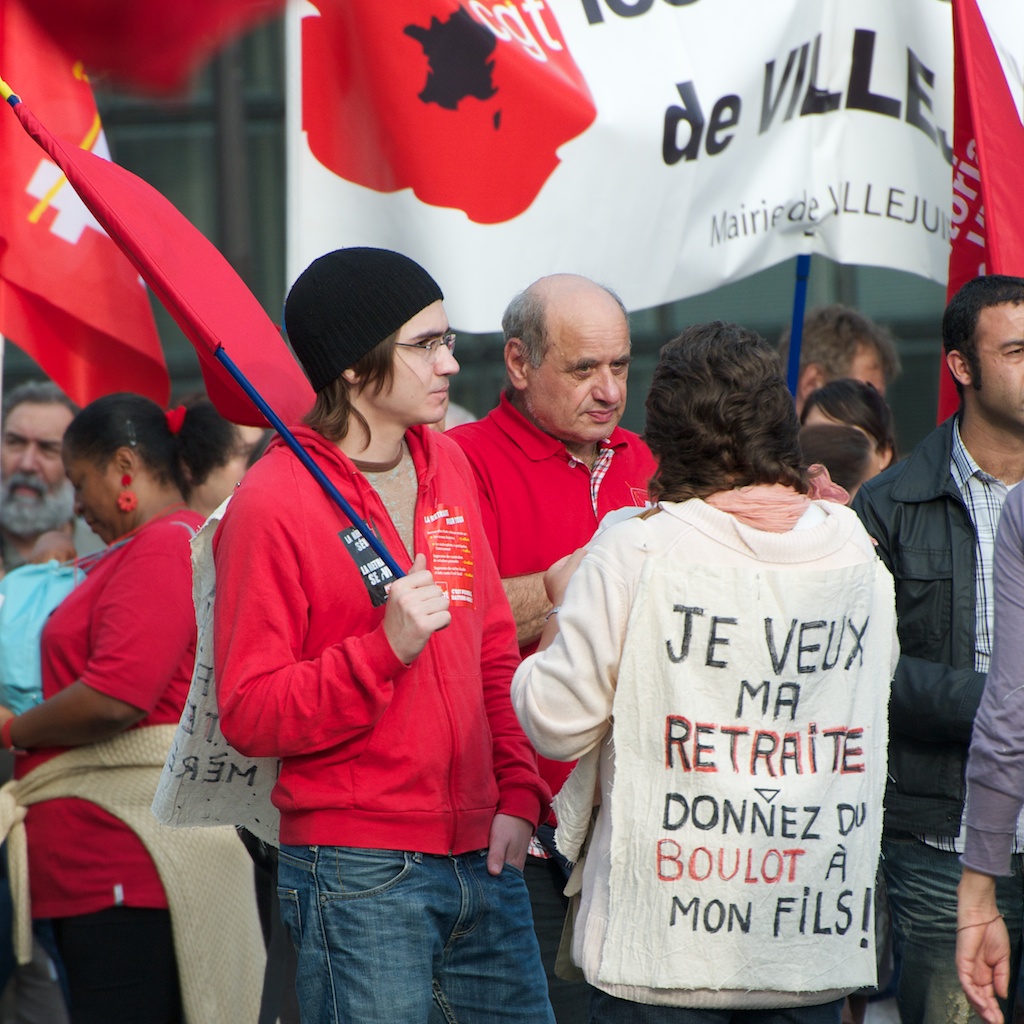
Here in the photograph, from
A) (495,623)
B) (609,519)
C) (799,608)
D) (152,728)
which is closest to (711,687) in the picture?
(799,608)

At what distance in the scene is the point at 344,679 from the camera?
2.60 m

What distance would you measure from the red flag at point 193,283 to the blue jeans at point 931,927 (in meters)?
1.76

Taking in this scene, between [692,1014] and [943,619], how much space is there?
4.45ft

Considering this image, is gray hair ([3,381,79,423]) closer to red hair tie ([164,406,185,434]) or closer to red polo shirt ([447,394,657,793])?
red hair tie ([164,406,185,434])

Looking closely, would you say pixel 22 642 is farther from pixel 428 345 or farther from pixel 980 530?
pixel 980 530

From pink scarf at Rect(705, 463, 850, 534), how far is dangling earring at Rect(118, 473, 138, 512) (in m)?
2.22

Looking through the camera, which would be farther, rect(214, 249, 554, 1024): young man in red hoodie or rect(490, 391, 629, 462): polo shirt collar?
rect(490, 391, 629, 462): polo shirt collar

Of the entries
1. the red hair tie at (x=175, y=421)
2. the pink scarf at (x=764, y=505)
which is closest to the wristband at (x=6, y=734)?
the red hair tie at (x=175, y=421)

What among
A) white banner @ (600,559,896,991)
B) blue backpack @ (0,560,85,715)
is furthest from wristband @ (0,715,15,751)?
white banner @ (600,559,896,991)

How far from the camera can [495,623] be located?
3055 millimetres

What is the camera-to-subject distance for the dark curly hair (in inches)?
98.6

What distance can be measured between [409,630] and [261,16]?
2433 mm

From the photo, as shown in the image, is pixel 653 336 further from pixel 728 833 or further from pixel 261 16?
pixel 728 833

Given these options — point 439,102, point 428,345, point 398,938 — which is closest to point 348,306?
point 428,345
